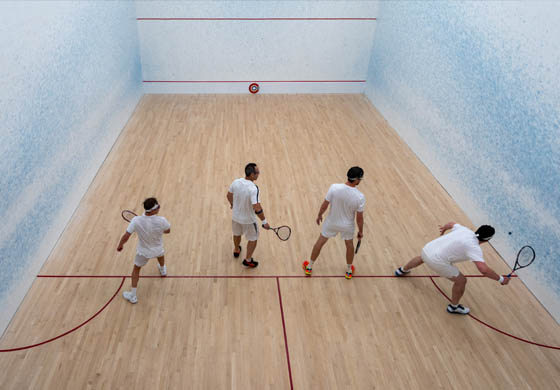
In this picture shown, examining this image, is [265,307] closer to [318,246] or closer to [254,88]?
[318,246]

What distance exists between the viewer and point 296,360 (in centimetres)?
300

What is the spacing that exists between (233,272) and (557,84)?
10.3ft

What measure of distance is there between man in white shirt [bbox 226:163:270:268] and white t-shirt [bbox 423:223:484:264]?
1312mm

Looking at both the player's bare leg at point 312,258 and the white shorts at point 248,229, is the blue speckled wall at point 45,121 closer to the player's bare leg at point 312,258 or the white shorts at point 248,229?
the white shorts at point 248,229

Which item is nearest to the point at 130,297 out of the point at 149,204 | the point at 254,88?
the point at 149,204

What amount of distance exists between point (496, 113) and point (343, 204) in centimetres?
216

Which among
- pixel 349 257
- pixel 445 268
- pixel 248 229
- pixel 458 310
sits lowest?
pixel 458 310

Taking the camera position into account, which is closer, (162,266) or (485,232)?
(485,232)

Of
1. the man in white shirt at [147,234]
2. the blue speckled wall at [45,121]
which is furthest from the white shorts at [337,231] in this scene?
the blue speckled wall at [45,121]

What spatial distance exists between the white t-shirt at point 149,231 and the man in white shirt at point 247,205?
55 centimetres

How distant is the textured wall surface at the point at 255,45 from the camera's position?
277 inches

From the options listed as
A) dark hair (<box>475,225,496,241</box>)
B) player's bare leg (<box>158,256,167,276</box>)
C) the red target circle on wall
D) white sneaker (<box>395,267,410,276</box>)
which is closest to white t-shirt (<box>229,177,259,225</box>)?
player's bare leg (<box>158,256,167,276</box>)

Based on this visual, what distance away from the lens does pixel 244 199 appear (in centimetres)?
329

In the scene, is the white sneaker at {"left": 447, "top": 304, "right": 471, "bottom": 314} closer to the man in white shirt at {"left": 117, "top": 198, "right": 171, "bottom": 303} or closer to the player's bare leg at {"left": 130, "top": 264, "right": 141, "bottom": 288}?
the man in white shirt at {"left": 117, "top": 198, "right": 171, "bottom": 303}
